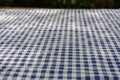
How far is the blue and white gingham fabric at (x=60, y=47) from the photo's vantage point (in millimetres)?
1479

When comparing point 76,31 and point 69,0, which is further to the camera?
point 69,0

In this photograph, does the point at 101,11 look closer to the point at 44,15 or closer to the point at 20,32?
the point at 44,15

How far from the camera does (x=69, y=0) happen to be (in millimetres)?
6535

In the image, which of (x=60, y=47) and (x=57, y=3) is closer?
(x=60, y=47)

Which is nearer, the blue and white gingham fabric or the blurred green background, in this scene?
the blue and white gingham fabric

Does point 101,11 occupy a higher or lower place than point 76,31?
lower

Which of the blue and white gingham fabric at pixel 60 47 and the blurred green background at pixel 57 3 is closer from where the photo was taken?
the blue and white gingham fabric at pixel 60 47

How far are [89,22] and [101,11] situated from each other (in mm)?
738

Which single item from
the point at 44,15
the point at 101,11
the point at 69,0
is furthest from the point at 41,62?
the point at 69,0

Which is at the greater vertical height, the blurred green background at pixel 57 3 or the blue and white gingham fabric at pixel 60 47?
the blue and white gingham fabric at pixel 60 47

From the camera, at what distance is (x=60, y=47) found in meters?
1.93

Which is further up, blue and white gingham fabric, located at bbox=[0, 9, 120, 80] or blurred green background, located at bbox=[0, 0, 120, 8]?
blue and white gingham fabric, located at bbox=[0, 9, 120, 80]

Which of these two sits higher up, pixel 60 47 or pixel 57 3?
pixel 60 47

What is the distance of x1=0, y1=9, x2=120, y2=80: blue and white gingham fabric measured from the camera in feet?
4.85
